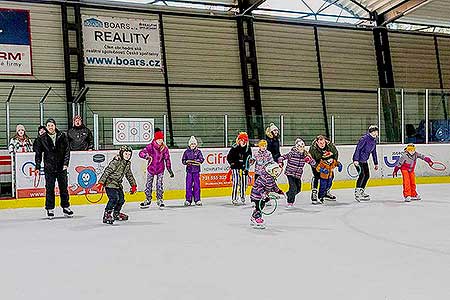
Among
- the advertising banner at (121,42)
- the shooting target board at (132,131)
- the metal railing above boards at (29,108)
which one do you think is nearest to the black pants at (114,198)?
the shooting target board at (132,131)

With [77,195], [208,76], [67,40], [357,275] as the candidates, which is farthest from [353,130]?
[357,275]

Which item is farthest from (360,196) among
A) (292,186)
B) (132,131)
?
(132,131)

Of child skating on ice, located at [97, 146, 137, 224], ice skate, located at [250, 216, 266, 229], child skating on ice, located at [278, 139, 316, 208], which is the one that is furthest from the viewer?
child skating on ice, located at [278, 139, 316, 208]

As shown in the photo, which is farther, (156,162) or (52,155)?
(156,162)

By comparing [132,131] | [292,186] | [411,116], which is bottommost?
[292,186]

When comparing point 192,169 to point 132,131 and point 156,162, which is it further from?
point 132,131

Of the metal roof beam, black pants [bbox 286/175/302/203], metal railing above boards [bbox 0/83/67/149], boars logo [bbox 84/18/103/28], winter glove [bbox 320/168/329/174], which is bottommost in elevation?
black pants [bbox 286/175/302/203]

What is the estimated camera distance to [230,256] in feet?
15.2

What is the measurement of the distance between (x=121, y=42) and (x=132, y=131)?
504 cm

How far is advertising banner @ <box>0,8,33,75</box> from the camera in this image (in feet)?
44.8

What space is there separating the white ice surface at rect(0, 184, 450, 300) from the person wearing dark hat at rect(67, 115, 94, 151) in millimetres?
2531

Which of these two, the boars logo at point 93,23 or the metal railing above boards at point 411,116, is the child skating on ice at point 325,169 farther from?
the boars logo at point 93,23

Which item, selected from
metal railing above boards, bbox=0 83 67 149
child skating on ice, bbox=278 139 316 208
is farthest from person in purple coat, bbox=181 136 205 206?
metal railing above boards, bbox=0 83 67 149

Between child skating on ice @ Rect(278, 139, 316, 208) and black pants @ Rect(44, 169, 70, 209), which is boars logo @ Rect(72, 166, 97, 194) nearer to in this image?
black pants @ Rect(44, 169, 70, 209)
